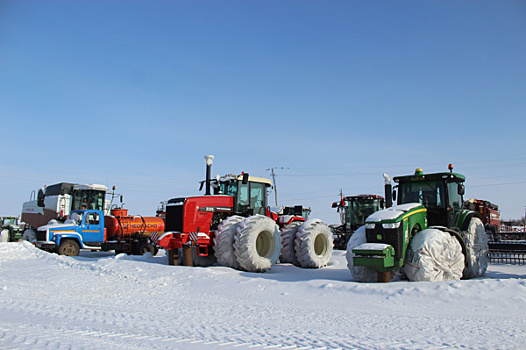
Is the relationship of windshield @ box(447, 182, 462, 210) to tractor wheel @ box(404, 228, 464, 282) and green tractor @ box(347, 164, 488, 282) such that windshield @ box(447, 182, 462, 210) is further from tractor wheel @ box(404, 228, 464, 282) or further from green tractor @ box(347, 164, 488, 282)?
tractor wheel @ box(404, 228, 464, 282)

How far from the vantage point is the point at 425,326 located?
16.7 feet

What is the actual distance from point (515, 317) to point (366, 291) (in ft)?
7.54

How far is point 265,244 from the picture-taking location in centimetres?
1164

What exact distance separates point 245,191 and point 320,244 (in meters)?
2.94

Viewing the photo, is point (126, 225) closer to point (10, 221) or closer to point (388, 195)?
point (388, 195)

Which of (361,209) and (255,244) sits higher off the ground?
(361,209)

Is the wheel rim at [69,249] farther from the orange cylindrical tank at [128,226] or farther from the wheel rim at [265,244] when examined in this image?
the wheel rim at [265,244]

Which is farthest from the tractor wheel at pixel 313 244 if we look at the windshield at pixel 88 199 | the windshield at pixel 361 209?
the windshield at pixel 88 199

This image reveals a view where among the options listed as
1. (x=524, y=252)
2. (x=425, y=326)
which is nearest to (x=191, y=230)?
(x=425, y=326)

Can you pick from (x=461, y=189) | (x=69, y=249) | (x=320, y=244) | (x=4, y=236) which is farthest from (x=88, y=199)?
(x=461, y=189)

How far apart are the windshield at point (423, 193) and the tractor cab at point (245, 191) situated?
4213 millimetres

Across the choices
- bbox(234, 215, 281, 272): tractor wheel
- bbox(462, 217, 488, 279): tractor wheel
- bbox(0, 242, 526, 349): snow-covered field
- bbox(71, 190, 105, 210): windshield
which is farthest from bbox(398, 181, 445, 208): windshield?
bbox(71, 190, 105, 210): windshield

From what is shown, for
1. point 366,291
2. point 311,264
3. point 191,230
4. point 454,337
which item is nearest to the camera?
point 454,337

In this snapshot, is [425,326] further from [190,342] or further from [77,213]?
[77,213]
